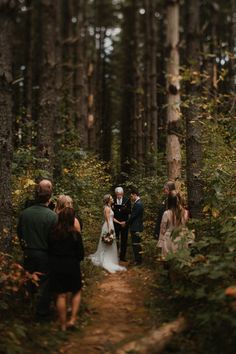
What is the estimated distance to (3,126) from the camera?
7633 millimetres

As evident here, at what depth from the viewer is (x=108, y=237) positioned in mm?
11031

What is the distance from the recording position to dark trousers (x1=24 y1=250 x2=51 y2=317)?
6805 mm

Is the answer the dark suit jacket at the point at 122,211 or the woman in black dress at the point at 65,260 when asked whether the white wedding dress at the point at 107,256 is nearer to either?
the dark suit jacket at the point at 122,211

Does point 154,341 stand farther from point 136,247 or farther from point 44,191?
point 136,247

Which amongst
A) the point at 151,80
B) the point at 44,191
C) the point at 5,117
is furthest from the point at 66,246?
the point at 151,80

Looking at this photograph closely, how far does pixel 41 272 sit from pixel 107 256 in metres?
3.97

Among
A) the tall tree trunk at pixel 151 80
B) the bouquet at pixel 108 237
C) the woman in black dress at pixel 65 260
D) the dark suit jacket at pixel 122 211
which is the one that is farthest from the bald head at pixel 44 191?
the tall tree trunk at pixel 151 80

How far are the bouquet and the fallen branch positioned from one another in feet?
16.5

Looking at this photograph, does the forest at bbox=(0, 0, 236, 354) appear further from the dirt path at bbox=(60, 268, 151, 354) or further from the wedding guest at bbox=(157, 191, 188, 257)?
the wedding guest at bbox=(157, 191, 188, 257)

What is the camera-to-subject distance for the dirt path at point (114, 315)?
6082 millimetres

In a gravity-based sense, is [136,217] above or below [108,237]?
above

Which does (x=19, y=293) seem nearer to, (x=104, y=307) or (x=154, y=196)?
(x=104, y=307)

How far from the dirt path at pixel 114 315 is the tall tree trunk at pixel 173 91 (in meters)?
3.10

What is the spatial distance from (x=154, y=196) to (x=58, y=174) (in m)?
3.56
